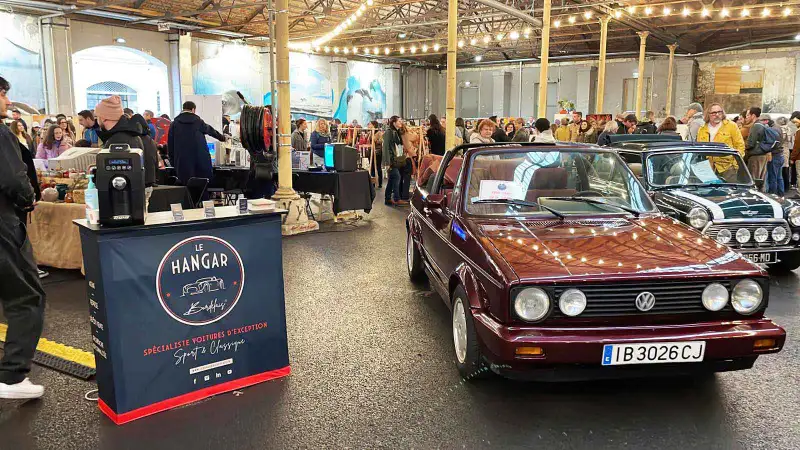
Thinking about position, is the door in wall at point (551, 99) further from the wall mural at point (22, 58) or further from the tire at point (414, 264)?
the tire at point (414, 264)

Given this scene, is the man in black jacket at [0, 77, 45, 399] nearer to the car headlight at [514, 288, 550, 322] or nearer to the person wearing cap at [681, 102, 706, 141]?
the car headlight at [514, 288, 550, 322]

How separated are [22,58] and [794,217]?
18.5 meters

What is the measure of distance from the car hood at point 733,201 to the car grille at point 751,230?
0.23 feet

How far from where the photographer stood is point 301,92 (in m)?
25.7

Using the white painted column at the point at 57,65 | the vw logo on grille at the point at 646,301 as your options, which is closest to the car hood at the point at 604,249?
the vw logo on grille at the point at 646,301

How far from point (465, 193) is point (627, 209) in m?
1.16

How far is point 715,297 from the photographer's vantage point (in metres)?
3.20

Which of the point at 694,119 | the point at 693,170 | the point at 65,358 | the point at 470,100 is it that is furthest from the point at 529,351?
the point at 470,100

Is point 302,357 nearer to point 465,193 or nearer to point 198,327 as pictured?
point 198,327

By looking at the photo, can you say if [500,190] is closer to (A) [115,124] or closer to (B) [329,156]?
(A) [115,124]

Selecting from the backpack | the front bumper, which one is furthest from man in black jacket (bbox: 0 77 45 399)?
the backpack

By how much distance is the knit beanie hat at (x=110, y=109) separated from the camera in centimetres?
623

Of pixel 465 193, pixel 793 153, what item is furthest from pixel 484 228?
pixel 793 153

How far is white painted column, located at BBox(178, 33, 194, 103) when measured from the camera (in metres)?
20.3
